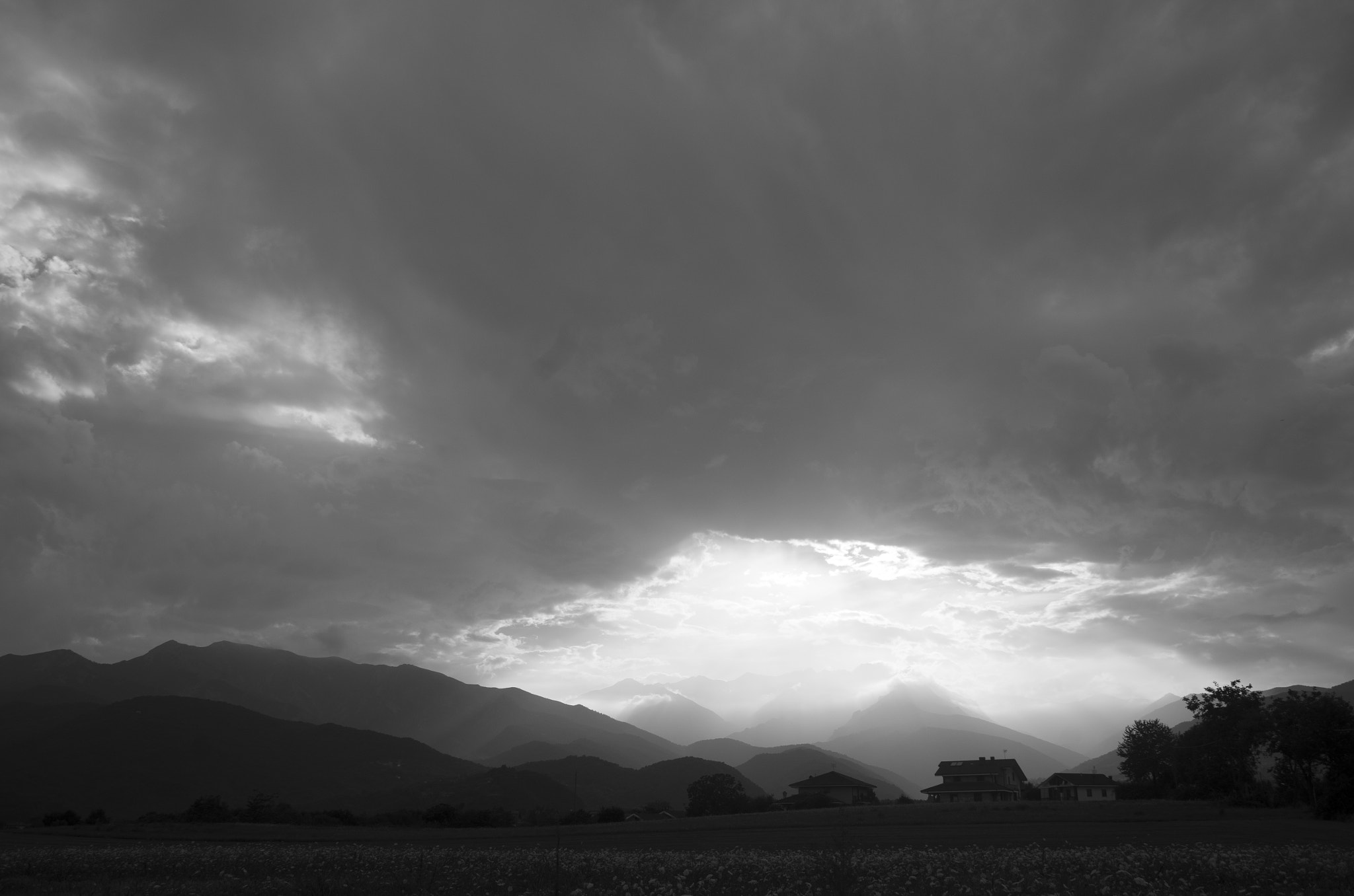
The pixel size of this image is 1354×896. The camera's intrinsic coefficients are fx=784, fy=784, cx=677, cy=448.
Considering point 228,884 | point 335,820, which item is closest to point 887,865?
point 228,884

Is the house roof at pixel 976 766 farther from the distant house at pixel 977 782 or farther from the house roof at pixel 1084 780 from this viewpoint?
the house roof at pixel 1084 780

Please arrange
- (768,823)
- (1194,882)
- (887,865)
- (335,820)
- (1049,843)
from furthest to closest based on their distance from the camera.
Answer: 1. (335,820)
2. (768,823)
3. (1049,843)
4. (887,865)
5. (1194,882)

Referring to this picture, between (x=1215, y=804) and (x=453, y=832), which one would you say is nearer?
(x=453, y=832)

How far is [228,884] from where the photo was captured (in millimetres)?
31328

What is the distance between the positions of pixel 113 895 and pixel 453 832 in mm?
59068

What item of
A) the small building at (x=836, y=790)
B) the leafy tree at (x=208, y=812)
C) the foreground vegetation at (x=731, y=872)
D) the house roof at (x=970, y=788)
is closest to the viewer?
the foreground vegetation at (x=731, y=872)

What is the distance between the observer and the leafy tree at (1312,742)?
70.3 metres

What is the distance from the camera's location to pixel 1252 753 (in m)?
118

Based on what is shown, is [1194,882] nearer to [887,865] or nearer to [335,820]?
[887,865]

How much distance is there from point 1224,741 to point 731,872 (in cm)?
12449

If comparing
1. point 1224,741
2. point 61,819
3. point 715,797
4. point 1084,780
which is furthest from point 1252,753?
point 61,819

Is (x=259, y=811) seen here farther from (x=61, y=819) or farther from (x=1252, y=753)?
(x=1252, y=753)

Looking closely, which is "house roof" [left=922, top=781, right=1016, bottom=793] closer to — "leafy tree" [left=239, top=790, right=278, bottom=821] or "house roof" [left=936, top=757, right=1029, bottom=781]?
"house roof" [left=936, top=757, right=1029, bottom=781]

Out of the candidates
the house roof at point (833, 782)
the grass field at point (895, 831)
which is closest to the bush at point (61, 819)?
the grass field at point (895, 831)
